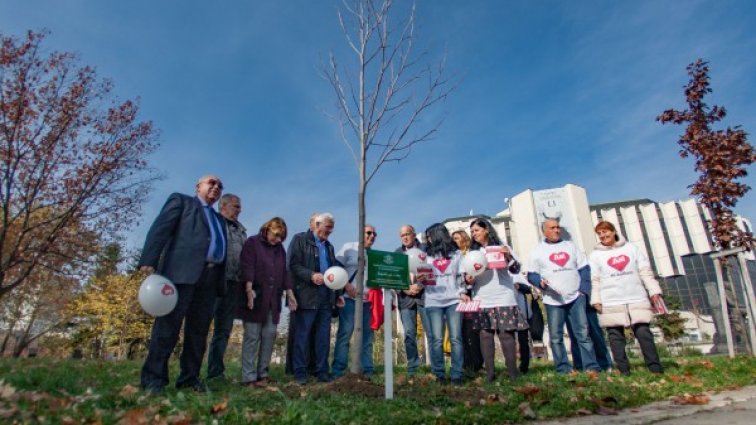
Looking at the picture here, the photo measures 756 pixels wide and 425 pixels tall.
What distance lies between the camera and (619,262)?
223 inches

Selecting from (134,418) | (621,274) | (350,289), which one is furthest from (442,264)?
(134,418)

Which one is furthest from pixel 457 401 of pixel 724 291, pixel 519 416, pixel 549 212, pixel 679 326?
pixel 549 212

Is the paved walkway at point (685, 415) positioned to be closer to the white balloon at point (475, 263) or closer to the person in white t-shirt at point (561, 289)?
the person in white t-shirt at point (561, 289)

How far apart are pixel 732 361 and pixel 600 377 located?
2.76m

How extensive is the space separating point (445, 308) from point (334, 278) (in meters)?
1.37

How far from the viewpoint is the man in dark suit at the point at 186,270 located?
4.07m

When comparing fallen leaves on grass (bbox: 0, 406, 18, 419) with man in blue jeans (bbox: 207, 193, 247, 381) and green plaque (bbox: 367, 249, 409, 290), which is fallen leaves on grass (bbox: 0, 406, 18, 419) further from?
man in blue jeans (bbox: 207, 193, 247, 381)

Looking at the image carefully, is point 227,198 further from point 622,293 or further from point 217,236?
point 622,293

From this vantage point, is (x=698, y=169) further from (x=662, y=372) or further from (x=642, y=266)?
→ (x=662, y=372)

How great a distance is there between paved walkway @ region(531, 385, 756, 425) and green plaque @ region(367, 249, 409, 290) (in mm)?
1529

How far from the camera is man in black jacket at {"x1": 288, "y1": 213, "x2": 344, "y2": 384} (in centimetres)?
521

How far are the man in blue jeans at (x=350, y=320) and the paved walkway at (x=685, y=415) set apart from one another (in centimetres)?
304

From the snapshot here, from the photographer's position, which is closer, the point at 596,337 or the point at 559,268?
the point at 559,268

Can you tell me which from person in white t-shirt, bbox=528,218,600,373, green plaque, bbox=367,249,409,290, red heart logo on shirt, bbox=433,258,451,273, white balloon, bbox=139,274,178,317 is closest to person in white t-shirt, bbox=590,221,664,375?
person in white t-shirt, bbox=528,218,600,373
